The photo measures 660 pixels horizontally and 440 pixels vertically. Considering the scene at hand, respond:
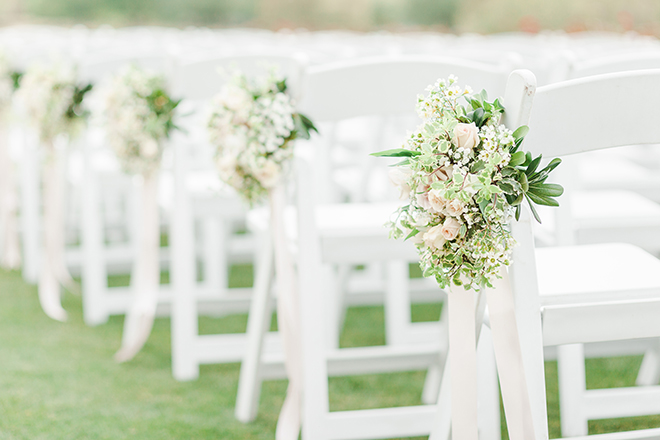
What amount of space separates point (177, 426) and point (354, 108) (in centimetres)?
103

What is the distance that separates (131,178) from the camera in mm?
3232

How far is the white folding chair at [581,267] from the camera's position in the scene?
1.21 meters

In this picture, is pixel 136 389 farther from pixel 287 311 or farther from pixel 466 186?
pixel 466 186

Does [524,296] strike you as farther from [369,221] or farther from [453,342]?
[369,221]

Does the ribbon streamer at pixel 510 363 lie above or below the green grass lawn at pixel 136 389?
above

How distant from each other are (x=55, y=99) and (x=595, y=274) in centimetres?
226

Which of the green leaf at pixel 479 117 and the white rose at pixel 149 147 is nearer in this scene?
the green leaf at pixel 479 117

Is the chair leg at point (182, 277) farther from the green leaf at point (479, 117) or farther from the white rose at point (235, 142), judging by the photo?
the green leaf at point (479, 117)

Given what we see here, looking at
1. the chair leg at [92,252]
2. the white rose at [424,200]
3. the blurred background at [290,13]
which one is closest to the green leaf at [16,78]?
the chair leg at [92,252]

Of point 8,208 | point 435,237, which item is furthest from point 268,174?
point 8,208

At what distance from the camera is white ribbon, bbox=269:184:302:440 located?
2.05m

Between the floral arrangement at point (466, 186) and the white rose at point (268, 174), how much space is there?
0.75 metres

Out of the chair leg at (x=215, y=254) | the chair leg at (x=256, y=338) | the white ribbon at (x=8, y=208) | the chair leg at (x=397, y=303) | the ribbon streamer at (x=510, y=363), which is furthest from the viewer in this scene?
the white ribbon at (x=8, y=208)

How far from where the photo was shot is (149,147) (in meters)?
2.60
